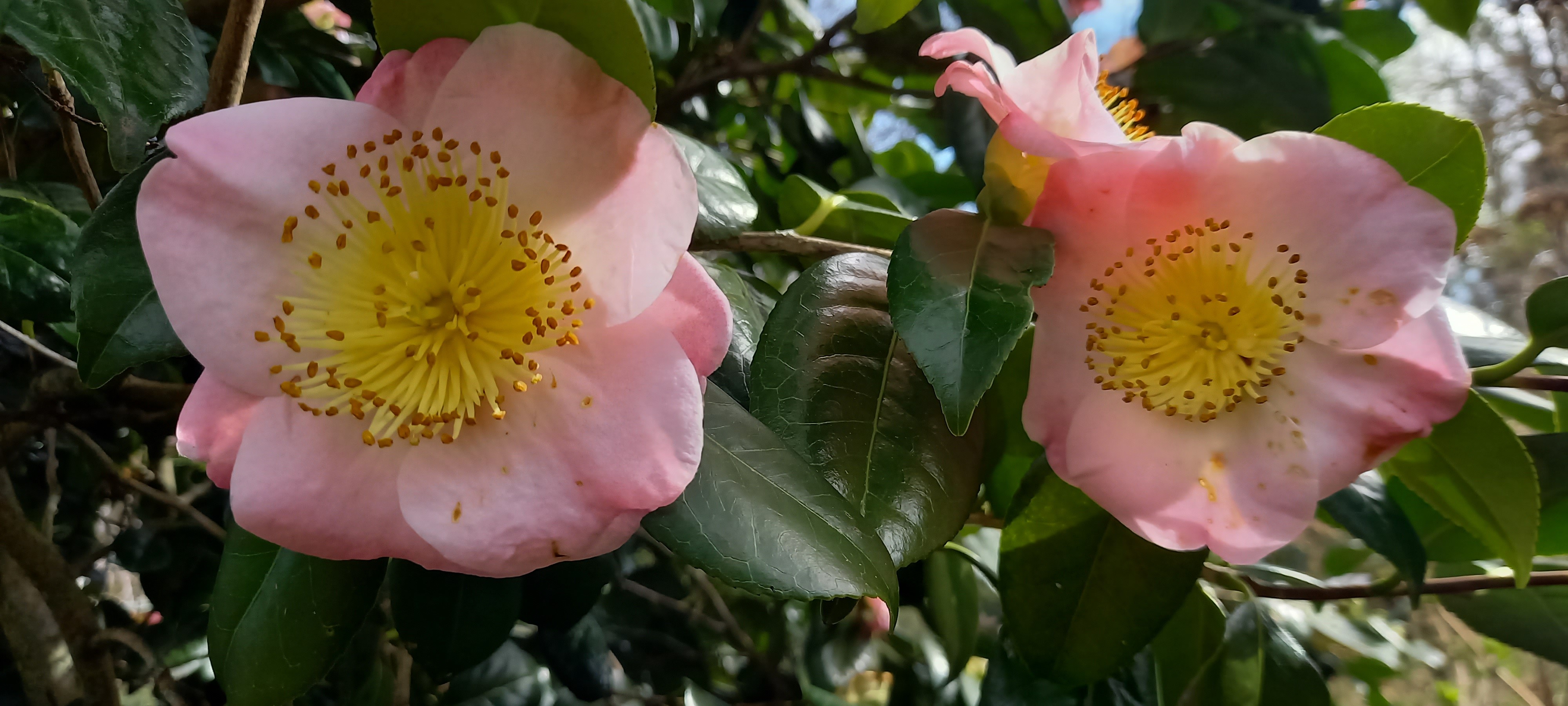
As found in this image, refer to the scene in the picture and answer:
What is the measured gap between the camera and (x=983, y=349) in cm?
31

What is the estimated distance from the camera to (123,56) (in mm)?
A: 286

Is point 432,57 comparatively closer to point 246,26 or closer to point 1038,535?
point 246,26

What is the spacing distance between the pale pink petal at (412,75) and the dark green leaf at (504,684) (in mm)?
640

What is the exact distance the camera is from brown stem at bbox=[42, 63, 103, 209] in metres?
0.33

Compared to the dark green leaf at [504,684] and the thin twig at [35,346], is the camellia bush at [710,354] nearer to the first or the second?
the thin twig at [35,346]

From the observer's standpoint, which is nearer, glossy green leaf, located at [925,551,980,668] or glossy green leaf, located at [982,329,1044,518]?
glossy green leaf, located at [982,329,1044,518]

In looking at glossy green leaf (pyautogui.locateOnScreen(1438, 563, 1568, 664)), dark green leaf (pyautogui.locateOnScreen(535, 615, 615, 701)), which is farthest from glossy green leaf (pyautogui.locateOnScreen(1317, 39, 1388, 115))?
dark green leaf (pyautogui.locateOnScreen(535, 615, 615, 701))

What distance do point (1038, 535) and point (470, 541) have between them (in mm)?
325

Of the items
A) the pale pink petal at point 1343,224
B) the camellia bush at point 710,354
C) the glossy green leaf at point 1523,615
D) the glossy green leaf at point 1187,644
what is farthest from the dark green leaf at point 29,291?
the glossy green leaf at point 1523,615

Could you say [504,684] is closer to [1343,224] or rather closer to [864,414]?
[864,414]

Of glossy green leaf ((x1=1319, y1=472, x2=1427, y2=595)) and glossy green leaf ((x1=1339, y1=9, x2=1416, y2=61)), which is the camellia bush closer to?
glossy green leaf ((x1=1319, y1=472, x2=1427, y2=595))

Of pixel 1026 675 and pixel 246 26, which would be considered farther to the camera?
pixel 1026 675

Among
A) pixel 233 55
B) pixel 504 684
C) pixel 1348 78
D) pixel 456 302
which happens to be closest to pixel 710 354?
pixel 456 302

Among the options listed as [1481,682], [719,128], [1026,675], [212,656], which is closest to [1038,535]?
[1026,675]
